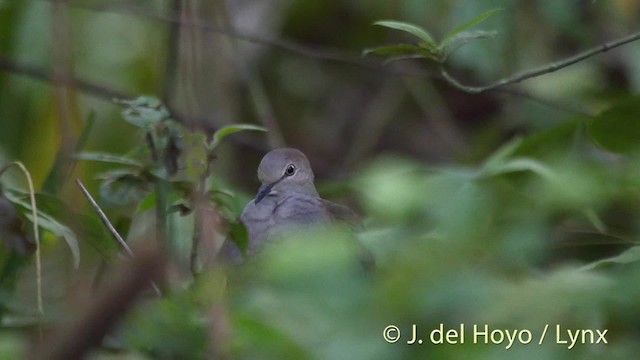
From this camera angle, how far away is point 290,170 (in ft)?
7.78

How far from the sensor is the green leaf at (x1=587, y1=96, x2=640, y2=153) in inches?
77.0

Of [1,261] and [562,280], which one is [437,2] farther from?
[562,280]

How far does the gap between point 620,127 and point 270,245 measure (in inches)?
21.6

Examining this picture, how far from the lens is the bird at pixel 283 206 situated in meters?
1.96

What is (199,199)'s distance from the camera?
4.68 feet

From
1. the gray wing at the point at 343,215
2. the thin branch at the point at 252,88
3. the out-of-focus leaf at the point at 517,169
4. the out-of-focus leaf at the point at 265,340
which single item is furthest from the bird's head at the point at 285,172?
the thin branch at the point at 252,88

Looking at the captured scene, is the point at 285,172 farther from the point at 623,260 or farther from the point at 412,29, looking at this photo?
the point at 623,260

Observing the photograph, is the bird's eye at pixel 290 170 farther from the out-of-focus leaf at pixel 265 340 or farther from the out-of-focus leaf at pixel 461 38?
the out-of-focus leaf at pixel 265 340

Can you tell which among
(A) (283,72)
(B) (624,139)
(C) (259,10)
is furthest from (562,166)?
(A) (283,72)

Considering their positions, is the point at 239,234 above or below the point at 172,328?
above

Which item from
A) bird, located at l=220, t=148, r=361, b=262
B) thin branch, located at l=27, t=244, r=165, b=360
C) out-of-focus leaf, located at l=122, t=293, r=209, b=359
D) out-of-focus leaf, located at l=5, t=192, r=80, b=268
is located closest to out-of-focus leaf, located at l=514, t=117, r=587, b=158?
bird, located at l=220, t=148, r=361, b=262

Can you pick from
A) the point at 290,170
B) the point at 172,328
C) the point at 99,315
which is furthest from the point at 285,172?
the point at 99,315

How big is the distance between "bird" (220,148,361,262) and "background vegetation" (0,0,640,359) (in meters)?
0.05

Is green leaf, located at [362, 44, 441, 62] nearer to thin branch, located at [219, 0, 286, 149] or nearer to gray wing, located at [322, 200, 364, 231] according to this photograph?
gray wing, located at [322, 200, 364, 231]
